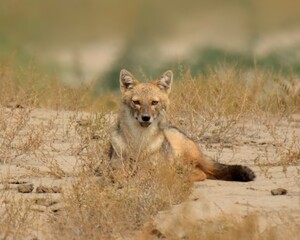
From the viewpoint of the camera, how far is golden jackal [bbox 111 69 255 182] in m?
10.3

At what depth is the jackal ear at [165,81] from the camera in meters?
10.7

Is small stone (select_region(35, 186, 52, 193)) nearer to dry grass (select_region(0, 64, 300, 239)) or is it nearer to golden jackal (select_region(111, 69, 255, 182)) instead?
dry grass (select_region(0, 64, 300, 239))

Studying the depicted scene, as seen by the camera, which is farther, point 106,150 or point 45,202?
point 106,150

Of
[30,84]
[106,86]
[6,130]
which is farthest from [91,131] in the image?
[106,86]

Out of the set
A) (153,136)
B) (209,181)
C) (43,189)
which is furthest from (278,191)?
(43,189)

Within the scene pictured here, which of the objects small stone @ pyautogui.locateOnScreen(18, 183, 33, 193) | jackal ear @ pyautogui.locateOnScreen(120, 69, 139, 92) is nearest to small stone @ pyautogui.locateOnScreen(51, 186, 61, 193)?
small stone @ pyautogui.locateOnScreen(18, 183, 33, 193)

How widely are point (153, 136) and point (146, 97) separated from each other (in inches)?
14.1

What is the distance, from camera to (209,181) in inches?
409

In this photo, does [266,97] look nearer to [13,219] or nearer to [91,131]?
[91,131]

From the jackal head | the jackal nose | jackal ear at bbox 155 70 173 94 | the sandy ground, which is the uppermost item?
jackal ear at bbox 155 70 173 94

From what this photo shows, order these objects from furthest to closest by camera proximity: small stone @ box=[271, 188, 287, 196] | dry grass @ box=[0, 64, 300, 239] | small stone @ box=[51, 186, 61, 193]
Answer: small stone @ box=[51, 186, 61, 193] < small stone @ box=[271, 188, 287, 196] < dry grass @ box=[0, 64, 300, 239]

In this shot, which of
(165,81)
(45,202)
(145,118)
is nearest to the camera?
(45,202)

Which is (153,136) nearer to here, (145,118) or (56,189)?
(145,118)

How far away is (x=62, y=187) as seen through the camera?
976 cm
